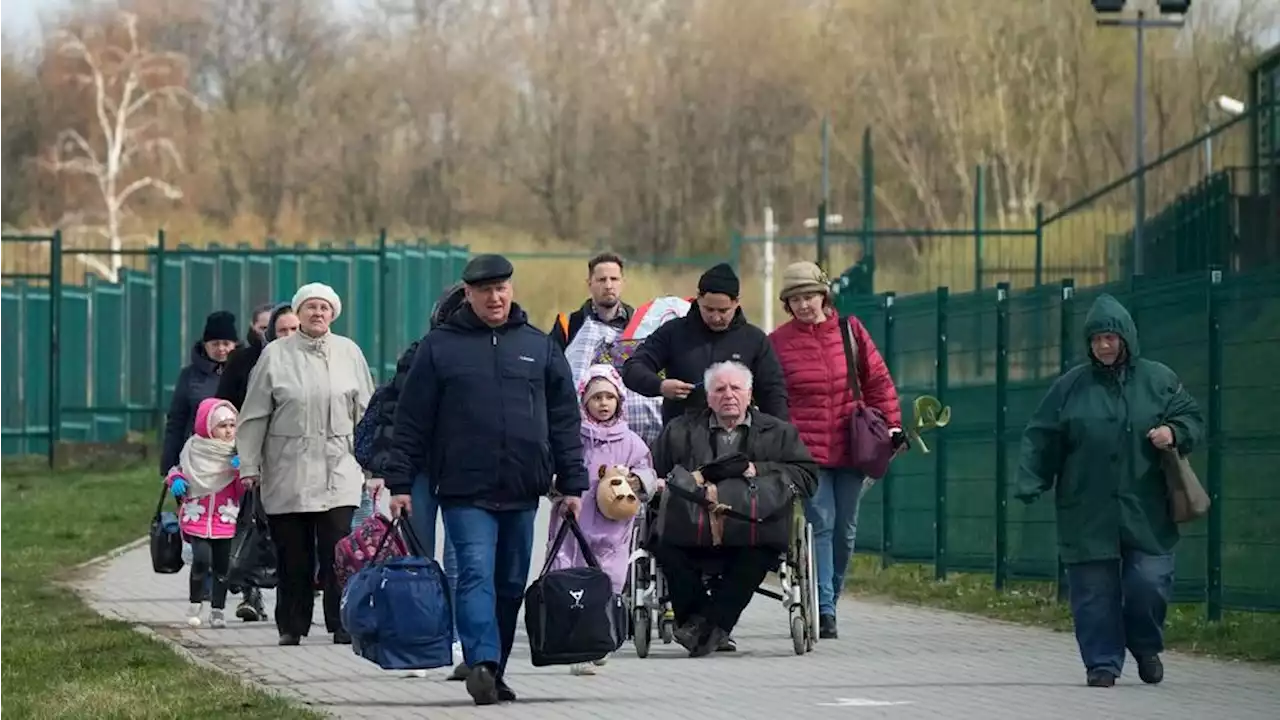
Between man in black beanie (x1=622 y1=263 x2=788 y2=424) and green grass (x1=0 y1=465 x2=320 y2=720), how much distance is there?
262 centimetres

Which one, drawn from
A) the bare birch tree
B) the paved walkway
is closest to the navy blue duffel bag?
the paved walkway

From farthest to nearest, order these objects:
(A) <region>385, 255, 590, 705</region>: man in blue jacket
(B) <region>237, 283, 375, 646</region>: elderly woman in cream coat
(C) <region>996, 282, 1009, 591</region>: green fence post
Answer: (C) <region>996, 282, 1009, 591</region>: green fence post < (B) <region>237, 283, 375, 646</region>: elderly woman in cream coat < (A) <region>385, 255, 590, 705</region>: man in blue jacket

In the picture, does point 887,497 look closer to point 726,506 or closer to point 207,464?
point 207,464

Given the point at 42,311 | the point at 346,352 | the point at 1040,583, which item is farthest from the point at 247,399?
the point at 42,311

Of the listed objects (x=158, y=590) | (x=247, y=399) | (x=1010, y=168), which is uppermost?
(x=1010, y=168)

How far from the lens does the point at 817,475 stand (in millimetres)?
13469

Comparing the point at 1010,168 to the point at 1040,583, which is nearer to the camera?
the point at 1040,583

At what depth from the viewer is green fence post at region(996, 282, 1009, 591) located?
1775 centimetres

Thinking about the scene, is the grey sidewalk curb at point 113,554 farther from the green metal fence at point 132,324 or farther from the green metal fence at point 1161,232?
the green metal fence at point 132,324

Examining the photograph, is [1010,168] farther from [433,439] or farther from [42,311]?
[433,439]

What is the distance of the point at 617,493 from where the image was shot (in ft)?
43.2

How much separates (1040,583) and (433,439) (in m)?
7.26

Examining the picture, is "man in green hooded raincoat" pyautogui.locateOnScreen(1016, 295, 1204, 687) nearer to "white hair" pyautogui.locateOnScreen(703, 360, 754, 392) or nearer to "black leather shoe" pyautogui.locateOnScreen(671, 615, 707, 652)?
"white hair" pyautogui.locateOnScreen(703, 360, 754, 392)

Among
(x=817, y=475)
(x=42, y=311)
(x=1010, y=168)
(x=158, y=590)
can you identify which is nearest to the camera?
(x=817, y=475)
